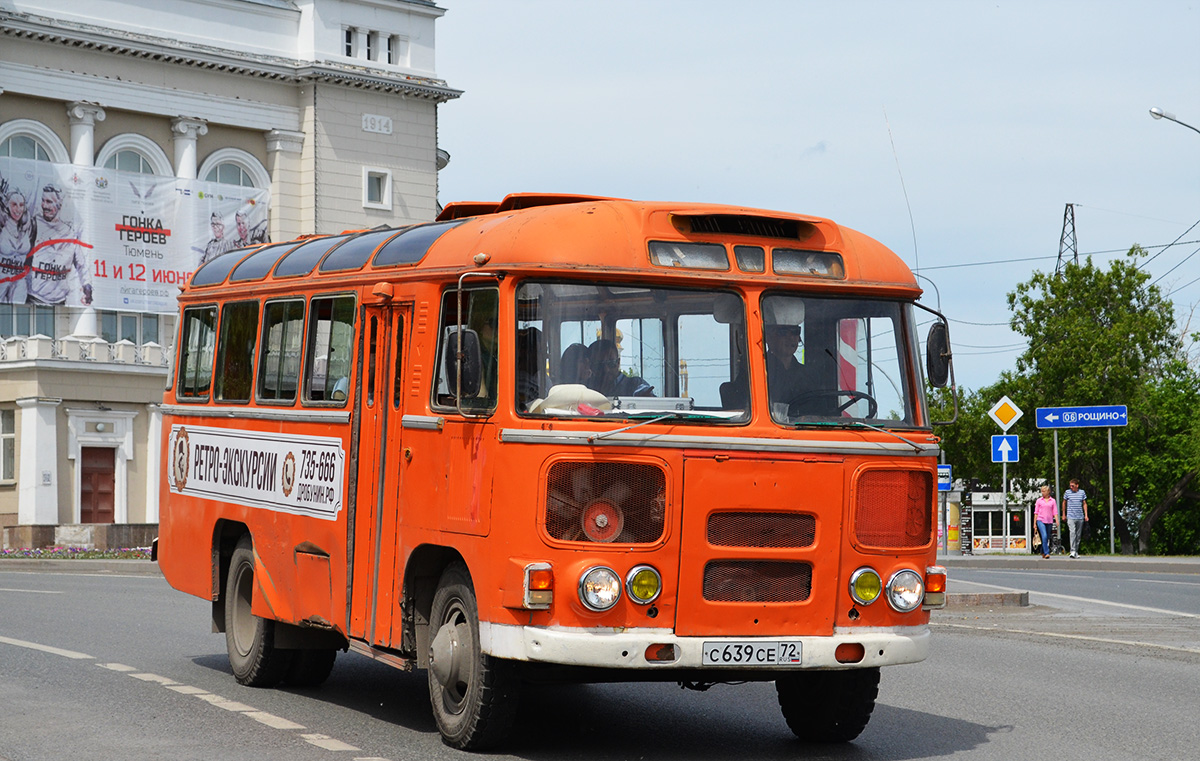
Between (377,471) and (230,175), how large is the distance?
55529mm

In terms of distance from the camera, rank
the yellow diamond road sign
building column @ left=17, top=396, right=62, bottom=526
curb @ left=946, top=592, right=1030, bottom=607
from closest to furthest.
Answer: curb @ left=946, top=592, right=1030, bottom=607 < the yellow diamond road sign < building column @ left=17, top=396, right=62, bottom=526

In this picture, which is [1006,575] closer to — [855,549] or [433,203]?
[855,549]

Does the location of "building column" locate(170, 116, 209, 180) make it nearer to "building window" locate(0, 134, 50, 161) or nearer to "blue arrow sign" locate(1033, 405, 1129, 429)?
"building window" locate(0, 134, 50, 161)

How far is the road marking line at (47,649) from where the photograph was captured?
13759 millimetres

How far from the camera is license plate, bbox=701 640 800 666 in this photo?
8.91m

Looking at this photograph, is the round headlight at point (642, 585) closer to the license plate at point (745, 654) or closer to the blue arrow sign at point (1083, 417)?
the license plate at point (745, 654)

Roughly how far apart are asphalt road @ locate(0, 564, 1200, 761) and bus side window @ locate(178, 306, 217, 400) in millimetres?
2096

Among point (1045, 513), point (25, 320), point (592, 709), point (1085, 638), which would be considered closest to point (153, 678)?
point (592, 709)

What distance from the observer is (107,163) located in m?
60.1

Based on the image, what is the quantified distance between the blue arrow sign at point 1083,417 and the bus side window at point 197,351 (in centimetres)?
2881

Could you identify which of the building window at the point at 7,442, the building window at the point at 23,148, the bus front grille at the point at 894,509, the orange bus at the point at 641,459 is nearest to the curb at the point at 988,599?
the orange bus at the point at 641,459

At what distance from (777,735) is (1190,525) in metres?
73.1

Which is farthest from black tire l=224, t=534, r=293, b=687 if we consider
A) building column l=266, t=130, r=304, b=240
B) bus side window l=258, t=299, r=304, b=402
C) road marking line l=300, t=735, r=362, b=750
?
building column l=266, t=130, r=304, b=240

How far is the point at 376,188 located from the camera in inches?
2616
